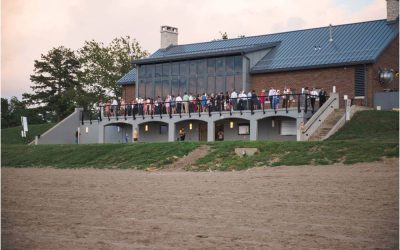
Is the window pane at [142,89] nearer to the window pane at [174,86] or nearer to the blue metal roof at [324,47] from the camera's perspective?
the blue metal roof at [324,47]

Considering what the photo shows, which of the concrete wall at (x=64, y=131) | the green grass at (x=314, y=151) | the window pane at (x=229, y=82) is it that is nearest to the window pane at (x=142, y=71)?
the concrete wall at (x=64, y=131)

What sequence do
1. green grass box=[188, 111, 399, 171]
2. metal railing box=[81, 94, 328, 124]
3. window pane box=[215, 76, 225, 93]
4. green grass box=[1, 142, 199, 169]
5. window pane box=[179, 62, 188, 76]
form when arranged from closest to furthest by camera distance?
green grass box=[188, 111, 399, 171] → green grass box=[1, 142, 199, 169] → metal railing box=[81, 94, 328, 124] → window pane box=[215, 76, 225, 93] → window pane box=[179, 62, 188, 76]

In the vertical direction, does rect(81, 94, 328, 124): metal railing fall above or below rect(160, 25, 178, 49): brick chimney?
below

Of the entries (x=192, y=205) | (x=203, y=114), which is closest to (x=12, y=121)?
(x=203, y=114)

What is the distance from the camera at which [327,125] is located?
3198cm

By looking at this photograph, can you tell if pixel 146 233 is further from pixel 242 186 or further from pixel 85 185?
pixel 85 185

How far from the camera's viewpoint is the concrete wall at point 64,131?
4594 cm

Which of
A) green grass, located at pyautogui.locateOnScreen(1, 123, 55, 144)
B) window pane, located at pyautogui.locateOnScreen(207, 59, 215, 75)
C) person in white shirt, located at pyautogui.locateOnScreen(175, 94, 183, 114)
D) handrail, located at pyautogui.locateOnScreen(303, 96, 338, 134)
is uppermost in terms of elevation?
window pane, located at pyautogui.locateOnScreen(207, 59, 215, 75)

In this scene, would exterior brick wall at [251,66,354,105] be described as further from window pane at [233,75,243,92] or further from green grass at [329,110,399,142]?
green grass at [329,110,399,142]

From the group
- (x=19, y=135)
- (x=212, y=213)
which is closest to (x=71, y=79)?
(x=19, y=135)

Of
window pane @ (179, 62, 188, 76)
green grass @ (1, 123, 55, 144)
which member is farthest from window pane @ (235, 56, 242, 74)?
green grass @ (1, 123, 55, 144)

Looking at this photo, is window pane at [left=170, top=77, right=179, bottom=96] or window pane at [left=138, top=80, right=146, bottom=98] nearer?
window pane at [left=170, top=77, right=179, bottom=96]

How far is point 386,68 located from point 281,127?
759 centimetres

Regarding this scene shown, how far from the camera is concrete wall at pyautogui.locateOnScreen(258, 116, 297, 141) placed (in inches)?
1461
